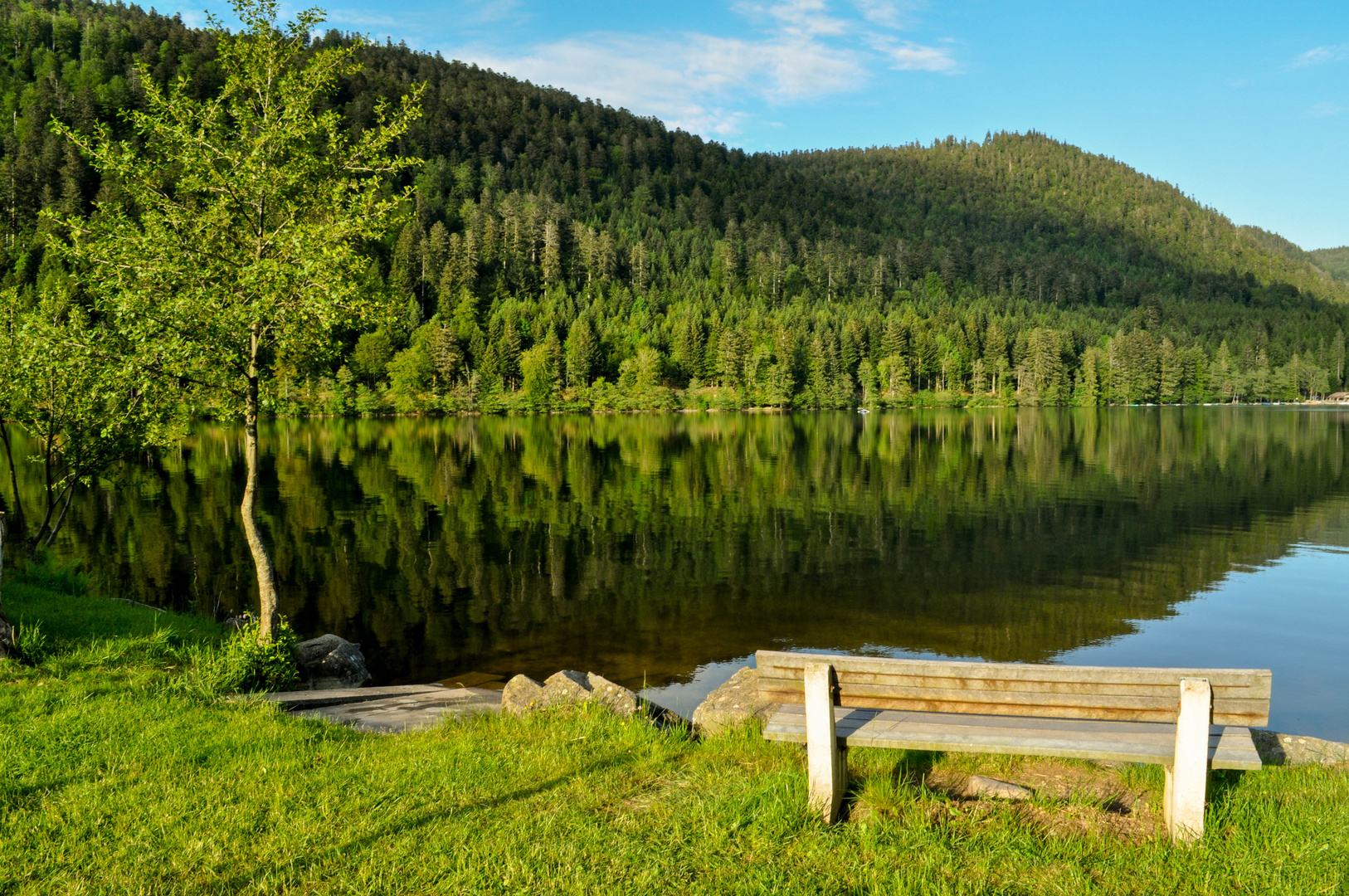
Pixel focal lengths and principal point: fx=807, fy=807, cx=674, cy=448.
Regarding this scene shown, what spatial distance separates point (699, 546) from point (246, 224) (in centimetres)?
1705

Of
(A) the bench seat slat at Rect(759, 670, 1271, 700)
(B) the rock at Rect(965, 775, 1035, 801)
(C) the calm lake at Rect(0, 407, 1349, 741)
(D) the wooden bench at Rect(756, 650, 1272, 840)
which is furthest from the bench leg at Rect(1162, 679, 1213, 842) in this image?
(C) the calm lake at Rect(0, 407, 1349, 741)

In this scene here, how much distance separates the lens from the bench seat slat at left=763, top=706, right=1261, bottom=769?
527 centimetres

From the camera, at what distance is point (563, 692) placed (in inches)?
362

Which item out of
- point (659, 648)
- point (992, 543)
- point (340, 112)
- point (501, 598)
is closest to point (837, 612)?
point (659, 648)

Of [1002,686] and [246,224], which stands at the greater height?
[246,224]

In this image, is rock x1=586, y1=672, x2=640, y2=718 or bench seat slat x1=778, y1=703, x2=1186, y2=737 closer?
bench seat slat x1=778, y1=703, x2=1186, y2=737

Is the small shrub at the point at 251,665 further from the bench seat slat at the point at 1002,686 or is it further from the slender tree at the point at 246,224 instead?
the bench seat slat at the point at 1002,686

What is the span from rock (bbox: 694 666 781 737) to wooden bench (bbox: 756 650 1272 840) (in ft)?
7.81

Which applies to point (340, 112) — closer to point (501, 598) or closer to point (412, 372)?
point (501, 598)

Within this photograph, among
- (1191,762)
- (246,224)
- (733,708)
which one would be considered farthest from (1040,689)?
(246,224)

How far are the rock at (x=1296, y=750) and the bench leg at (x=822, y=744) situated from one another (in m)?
4.73

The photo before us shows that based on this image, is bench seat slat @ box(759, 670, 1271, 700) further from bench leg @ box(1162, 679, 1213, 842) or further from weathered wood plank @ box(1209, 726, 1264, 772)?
weathered wood plank @ box(1209, 726, 1264, 772)

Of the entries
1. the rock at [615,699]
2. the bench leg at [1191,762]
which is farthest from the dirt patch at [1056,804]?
the rock at [615,699]

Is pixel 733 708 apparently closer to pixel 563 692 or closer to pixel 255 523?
pixel 563 692
